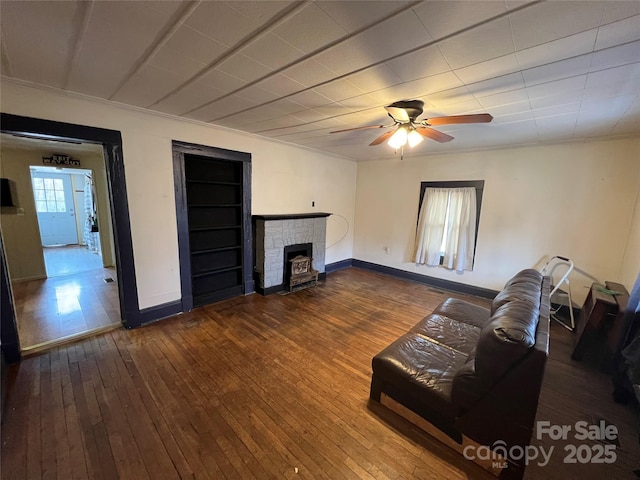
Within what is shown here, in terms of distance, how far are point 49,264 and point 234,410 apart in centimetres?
615

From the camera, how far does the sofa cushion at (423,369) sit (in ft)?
5.21

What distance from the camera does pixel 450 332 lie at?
2.24m

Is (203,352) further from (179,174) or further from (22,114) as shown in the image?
(22,114)

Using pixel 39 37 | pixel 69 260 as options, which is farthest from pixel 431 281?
pixel 69 260

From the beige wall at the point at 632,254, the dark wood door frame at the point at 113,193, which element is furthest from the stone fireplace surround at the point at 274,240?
the beige wall at the point at 632,254

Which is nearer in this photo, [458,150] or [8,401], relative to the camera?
[8,401]

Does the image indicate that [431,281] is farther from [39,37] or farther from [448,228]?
[39,37]

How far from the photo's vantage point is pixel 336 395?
2010 mm

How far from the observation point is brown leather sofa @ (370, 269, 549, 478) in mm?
1327

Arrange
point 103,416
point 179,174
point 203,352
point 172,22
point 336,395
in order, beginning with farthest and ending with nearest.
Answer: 1. point 179,174
2. point 203,352
3. point 336,395
4. point 103,416
5. point 172,22

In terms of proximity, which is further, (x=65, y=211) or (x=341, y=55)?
(x=65, y=211)

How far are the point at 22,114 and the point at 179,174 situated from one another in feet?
4.10

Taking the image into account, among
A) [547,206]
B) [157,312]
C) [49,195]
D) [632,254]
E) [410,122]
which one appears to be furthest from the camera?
[49,195]

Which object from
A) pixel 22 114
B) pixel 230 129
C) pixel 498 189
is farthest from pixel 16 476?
pixel 498 189
